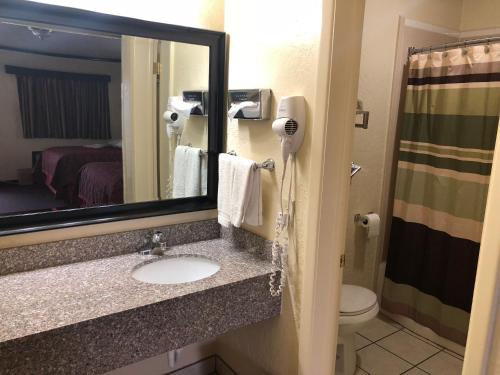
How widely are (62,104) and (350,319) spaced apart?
1.69 metres

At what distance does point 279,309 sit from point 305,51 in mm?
1049

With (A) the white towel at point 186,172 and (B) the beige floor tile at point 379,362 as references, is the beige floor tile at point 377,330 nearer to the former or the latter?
(B) the beige floor tile at point 379,362

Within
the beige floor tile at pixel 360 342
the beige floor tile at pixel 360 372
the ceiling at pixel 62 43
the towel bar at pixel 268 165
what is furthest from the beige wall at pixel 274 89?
the beige floor tile at pixel 360 342

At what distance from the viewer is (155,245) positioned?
1.73 metres

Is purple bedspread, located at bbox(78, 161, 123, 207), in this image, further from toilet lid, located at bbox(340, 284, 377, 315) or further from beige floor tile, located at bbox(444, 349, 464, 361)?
beige floor tile, located at bbox(444, 349, 464, 361)

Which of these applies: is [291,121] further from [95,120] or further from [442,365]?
[442,365]

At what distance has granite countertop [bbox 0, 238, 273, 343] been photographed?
1.15 metres

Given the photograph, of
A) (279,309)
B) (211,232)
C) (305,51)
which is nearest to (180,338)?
(279,309)

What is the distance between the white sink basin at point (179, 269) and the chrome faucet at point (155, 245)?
0.17ft

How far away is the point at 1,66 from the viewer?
1381 mm

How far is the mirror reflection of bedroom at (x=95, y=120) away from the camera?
4.69ft

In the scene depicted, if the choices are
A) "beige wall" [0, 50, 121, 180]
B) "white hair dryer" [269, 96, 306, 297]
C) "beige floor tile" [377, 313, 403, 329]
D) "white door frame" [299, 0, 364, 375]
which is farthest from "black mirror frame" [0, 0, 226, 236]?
A: "beige floor tile" [377, 313, 403, 329]

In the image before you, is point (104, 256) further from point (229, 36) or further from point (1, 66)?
point (229, 36)

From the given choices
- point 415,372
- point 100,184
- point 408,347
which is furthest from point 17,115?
point 408,347
